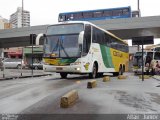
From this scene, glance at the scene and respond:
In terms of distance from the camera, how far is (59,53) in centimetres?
1998

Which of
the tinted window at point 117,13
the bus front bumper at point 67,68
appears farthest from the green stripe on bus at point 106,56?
the tinted window at point 117,13

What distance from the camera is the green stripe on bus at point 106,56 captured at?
23812mm

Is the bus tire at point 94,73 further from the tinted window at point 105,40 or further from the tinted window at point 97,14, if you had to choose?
the tinted window at point 97,14

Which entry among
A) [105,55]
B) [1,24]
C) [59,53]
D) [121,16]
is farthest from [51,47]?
[1,24]

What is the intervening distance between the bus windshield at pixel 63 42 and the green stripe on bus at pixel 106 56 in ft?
11.9

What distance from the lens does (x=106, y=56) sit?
24.6 metres

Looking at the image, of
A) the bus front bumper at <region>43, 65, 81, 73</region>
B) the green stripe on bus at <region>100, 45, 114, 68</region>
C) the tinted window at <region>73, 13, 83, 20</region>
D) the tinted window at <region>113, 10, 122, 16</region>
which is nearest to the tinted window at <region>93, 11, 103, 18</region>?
the tinted window at <region>73, 13, 83, 20</region>

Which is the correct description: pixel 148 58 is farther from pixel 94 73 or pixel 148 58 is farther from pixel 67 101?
pixel 67 101

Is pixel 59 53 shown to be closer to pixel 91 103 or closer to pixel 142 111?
pixel 91 103

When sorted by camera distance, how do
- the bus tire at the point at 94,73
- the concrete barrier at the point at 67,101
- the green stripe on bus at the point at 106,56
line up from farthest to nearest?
1. the green stripe on bus at the point at 106,56
2. the bus tire at the point at 94,73
3. the concrete barrier at the point at 67,101

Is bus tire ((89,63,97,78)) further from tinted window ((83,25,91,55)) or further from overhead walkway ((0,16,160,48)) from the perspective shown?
overhead walkway ((0,16,160,48))

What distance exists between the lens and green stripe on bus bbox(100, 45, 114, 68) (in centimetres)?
2381

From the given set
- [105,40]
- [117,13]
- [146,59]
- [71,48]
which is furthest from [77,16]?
[71,48]

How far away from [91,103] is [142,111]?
154cm
